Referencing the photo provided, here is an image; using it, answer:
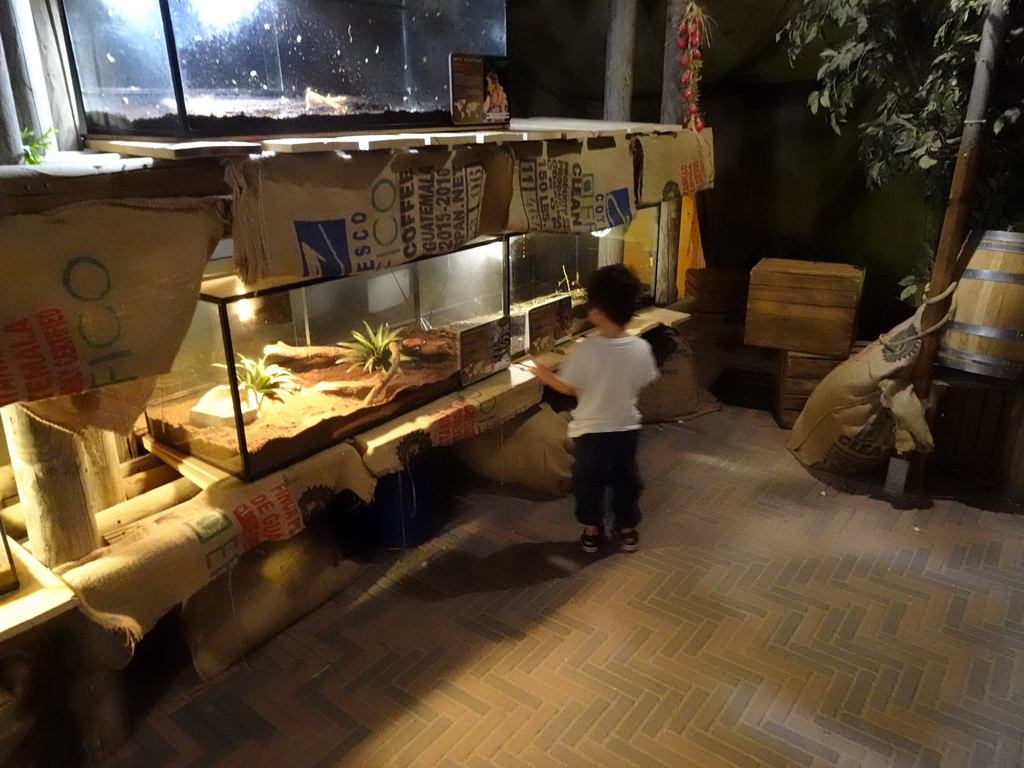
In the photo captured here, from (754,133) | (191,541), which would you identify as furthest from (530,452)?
(754,133)

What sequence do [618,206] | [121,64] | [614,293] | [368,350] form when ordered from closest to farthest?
[121,64] < [614,293] < [368,350] < [618,206]

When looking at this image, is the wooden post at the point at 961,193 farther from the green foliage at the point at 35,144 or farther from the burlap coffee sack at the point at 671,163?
the green foliage at the point at 35,144

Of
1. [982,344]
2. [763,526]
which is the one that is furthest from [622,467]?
[982,344]

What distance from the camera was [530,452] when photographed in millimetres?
5309

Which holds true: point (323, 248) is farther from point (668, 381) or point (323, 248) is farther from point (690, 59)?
point (690, 59)

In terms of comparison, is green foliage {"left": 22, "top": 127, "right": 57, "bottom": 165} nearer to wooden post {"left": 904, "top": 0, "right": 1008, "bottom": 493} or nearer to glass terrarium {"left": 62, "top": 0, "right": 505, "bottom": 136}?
glass terrarium {"left": 62, "top": 0, "right": 505, "bottom": 136}

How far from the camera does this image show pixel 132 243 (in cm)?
279

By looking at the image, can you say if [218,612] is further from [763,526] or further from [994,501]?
[994,501]

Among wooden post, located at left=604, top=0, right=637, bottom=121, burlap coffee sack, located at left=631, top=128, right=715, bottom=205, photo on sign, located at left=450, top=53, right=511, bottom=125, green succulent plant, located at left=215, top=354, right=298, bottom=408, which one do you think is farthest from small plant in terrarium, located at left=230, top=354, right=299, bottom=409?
wooden post, located at left=604, top=0, right=637, bottom=121

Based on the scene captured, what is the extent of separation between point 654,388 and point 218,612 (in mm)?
4204

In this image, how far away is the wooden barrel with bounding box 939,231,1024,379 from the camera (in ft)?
15.3

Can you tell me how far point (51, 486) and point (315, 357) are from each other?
165 centimetres

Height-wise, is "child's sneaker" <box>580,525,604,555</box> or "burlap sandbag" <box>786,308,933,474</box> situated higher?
"burlap sandbag" <box>786,308,933,474</box>

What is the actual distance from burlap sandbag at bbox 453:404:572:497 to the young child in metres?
0.68
